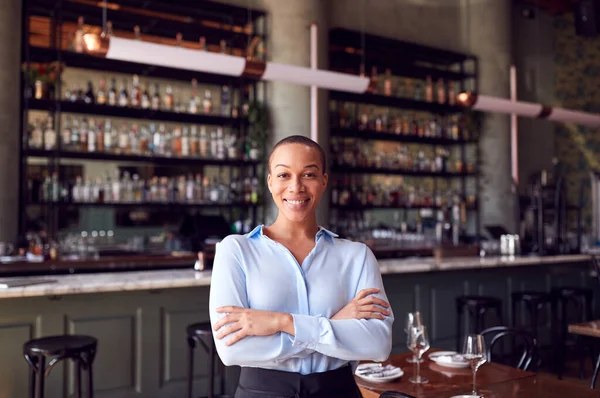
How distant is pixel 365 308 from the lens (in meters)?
1.53

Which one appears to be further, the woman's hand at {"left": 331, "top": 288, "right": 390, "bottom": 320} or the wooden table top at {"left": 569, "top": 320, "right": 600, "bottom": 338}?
the wooden table top at {"left": 569, "top": 320, "right": 600, "bottom": 338}

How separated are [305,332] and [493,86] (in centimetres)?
765

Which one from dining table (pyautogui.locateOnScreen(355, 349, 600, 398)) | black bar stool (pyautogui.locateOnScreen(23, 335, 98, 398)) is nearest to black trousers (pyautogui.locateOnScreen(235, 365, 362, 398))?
dining table (pyautogui.locateOnScreen(355, 349, 600, 398))

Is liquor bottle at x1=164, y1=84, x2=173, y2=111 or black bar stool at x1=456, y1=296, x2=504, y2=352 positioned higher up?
liquor bottle at x1=164, y1=84, x2=173, y2=111

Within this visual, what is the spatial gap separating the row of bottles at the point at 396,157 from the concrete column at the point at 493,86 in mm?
375

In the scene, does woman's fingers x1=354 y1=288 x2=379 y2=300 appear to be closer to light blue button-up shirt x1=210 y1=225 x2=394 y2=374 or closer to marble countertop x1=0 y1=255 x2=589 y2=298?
light blue button-up shirt x1=210 y1=225 x2=394 y2=374

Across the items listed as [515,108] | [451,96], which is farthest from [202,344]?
[451,96]

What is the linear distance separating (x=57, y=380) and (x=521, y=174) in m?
7.34

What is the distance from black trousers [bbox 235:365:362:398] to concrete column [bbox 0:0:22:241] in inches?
178

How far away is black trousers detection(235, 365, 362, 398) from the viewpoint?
4.82 ft

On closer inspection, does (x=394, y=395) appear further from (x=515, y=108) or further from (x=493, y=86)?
(x=493, y=86)

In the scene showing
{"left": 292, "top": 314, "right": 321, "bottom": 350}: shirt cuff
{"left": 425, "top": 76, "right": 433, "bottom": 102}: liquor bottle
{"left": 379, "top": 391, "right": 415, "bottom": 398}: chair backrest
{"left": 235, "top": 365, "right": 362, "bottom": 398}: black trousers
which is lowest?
{"left": 379, "top": 391, "right": 415, "bottom": 398}: chair backrest

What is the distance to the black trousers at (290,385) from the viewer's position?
4.82ft

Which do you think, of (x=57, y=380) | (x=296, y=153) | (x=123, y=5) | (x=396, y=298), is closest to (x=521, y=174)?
(x=396, y=298)
